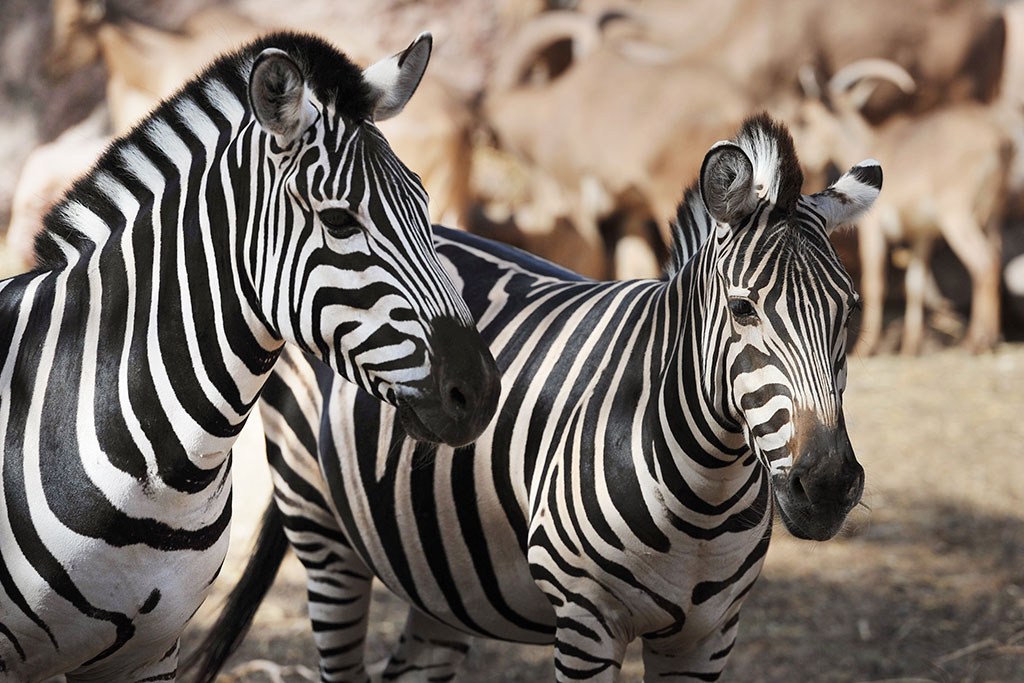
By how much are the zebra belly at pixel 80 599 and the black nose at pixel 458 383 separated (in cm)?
71

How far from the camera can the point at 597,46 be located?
1041cm

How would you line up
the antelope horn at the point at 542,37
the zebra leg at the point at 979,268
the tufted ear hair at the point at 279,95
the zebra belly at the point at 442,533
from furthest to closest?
the antelope horn at the point at 542,37 < the zebra leg at the point at 979,268 < the zebra belly at the point at 442,533 < the tufted ear hair at the point at 279,95

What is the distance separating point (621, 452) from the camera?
107 inches

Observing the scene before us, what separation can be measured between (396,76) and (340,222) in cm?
41

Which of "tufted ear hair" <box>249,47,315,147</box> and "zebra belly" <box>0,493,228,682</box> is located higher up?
"tufted ear hair" <box>249,47,315,147</box>

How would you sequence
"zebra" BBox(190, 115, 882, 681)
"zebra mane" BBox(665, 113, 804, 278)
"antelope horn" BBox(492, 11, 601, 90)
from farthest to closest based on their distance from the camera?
"antelope horn" BBox(492, 11, 601, 90), "zebra mane" BBox(665, 113, 804, 278), "zebra" BBox(190, 115, 882, 681)

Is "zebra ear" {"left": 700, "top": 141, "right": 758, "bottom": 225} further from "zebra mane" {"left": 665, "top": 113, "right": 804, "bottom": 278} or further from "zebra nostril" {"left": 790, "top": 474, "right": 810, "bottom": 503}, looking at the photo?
"zebra nostril" {"left": 790, "top": 474, "right": 810, "bottom": 503}

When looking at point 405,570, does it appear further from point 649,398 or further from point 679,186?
point 679,186

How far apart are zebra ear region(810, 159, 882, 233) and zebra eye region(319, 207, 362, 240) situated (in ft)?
3.65

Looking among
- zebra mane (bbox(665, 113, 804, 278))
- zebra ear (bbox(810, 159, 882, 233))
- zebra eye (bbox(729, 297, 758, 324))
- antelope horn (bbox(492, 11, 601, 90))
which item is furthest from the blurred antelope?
zebra eye (bbox(729, 297, 758, 324))

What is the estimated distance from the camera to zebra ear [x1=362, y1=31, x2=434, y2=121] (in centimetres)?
235

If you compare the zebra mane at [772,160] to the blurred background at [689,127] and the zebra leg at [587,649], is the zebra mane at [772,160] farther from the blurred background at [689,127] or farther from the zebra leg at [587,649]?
the blurred background at [689,127]

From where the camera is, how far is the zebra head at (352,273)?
2.16m

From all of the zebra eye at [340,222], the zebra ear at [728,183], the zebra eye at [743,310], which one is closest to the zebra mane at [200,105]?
the zebra eye at [340,222]
